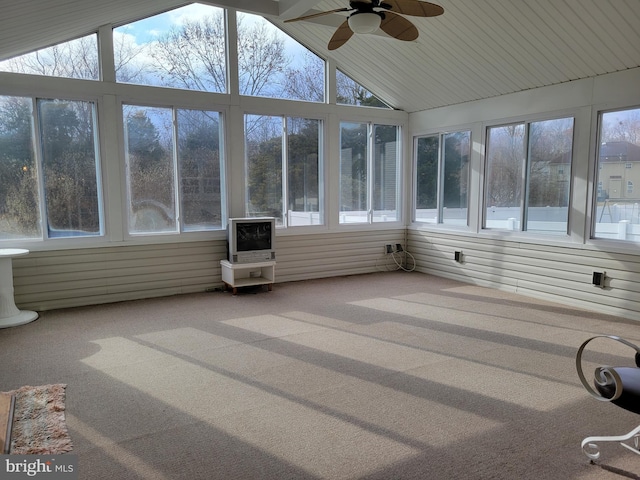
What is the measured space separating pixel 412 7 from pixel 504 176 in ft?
11.0

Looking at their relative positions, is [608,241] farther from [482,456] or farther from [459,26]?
[482,456]

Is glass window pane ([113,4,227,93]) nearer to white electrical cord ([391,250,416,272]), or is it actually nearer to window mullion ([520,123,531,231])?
white electrical cord ([391,250,416,272])

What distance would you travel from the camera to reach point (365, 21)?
3.48 meters

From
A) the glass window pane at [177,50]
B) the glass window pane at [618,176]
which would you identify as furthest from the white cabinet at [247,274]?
the glass window pane at [618,176]

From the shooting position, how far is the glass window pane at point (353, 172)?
7184 millimetres

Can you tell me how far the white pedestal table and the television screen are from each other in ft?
7.92

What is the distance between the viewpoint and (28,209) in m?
5.12

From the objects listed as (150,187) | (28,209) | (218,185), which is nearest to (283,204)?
(218,185)

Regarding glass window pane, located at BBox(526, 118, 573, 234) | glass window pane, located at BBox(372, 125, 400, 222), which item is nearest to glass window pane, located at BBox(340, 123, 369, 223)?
glass window pane, located at BBox(372, 125, 400, 222)

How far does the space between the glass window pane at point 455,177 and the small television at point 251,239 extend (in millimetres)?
2860

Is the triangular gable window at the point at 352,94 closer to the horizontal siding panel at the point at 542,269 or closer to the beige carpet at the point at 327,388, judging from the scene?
the horizontal siding panel at the point at 542,269

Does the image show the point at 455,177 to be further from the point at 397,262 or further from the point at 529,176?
the point at 397,262

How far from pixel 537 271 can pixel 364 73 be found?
12.7 feet

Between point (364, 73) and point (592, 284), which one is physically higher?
point (364, 73)
